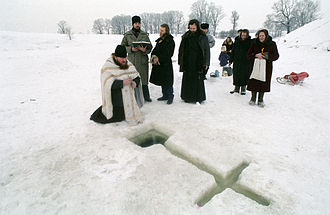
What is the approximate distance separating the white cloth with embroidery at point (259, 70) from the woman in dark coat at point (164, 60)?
1.98 meters

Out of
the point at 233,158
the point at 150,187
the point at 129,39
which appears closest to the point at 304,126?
the point at 233,158

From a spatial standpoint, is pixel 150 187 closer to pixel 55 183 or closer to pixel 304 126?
pixel 55 183

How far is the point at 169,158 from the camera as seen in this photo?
107 inches

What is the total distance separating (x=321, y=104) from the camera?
4.89m

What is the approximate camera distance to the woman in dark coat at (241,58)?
16.8ft

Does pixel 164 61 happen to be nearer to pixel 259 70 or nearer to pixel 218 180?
pixel 259 70

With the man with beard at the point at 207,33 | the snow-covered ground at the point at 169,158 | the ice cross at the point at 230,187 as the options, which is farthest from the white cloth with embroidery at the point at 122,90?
the man with beard at the point at 207,33

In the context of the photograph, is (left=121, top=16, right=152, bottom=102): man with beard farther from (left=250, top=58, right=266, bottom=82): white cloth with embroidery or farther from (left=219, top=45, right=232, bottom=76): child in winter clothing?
(left=219, top=45, right=232, bottom=76): child in winter clothing

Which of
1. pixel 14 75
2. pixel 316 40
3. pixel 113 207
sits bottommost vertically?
pixel 113 207

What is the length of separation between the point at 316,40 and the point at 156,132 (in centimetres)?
1507

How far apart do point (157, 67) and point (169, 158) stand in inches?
107

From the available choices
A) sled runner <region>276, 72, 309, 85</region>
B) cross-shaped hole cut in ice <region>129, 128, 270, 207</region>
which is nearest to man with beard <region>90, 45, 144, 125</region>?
cross-shaped hole cut in ice <region>129, 128, 270, 207</region>

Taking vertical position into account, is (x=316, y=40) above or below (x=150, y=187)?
above

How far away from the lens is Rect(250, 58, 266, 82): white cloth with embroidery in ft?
14.2
